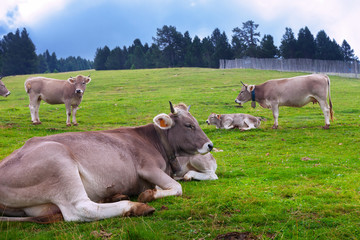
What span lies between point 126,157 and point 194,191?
5.08ft

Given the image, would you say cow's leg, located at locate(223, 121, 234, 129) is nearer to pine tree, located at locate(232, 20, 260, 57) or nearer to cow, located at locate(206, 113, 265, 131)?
cow, located at locate(206, 113, 265, 131)

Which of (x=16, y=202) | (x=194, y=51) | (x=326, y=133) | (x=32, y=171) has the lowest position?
(x=326, y=133)

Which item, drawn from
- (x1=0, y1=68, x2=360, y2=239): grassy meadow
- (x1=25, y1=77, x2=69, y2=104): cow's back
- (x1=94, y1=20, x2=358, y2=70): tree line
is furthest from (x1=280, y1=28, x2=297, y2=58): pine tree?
(x1=25, y1=77, x2=69, y2=104): cow's back

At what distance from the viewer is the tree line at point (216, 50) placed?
80.9 metres

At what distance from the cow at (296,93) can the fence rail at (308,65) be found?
5116cm

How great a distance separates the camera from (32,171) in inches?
226

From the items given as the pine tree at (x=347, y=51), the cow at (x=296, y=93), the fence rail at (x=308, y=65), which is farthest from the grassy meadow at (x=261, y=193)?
the pine tree at (x=347, y=51)

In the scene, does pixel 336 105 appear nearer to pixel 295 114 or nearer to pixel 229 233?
pixel 295 114

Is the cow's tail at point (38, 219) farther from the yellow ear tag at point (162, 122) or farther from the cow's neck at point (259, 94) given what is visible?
the cow's neck at point (259, 94)

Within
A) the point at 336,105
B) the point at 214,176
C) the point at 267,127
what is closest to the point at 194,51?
the point at 336,105

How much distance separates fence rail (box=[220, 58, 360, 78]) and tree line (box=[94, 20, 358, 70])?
431 centimetres

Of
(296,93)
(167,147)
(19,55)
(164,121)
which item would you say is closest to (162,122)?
(164,121)

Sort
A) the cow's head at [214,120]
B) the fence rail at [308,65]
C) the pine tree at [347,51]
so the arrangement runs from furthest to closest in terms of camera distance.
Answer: the pine tree at [347,51] < the fence rail at [308,65] < the cow's head at [214,120]

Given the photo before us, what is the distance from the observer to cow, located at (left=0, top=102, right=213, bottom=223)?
5680 millimetres
